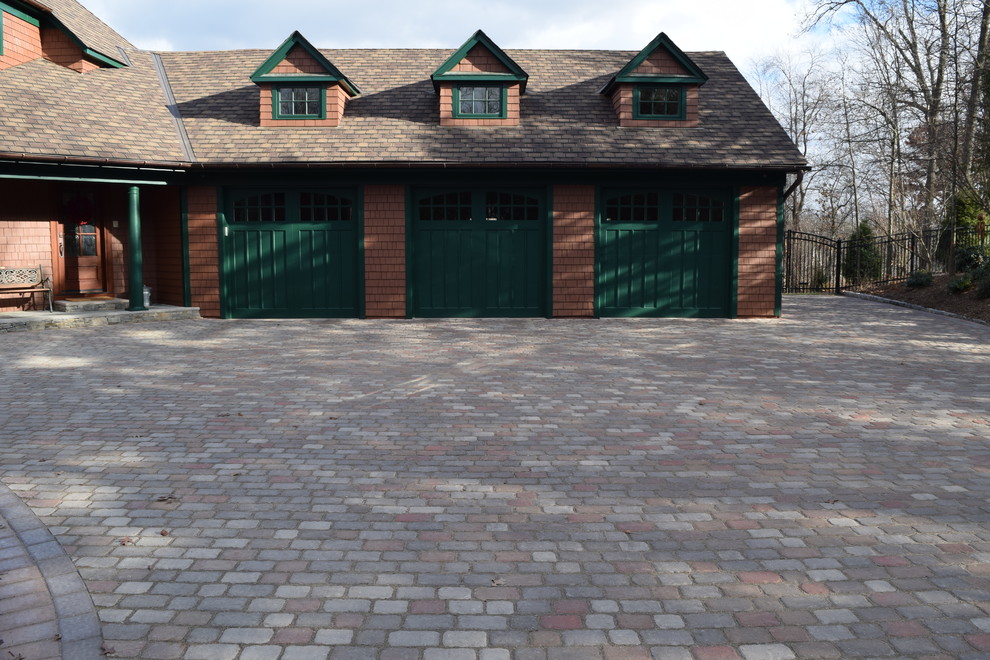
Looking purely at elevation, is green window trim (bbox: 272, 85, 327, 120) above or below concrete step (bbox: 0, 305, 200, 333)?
above

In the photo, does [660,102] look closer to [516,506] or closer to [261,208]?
[261,208]

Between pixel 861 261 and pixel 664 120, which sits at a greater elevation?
pixel 664 120

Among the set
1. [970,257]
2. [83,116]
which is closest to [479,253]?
[83,116]

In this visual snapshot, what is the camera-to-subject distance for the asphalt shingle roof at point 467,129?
51.5 feet

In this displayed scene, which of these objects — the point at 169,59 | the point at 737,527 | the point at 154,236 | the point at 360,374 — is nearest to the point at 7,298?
the point at 154,236

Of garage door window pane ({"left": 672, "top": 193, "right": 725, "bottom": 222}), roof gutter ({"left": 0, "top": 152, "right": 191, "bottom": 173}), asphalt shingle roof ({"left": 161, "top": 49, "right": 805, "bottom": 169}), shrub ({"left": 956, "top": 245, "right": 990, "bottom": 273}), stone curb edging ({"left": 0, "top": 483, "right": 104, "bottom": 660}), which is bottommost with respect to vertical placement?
stone curb edging ({"left": 0, "top": 483, "right": 104, "bottom": 660})

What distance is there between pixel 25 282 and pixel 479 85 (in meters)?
10.4

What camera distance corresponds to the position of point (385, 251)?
53.1ft

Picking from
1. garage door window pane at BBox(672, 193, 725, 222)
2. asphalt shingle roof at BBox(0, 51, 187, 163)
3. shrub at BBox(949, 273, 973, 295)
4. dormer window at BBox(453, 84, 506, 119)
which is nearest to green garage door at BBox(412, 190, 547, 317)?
dormer window at BBox(453, 84, 506, 119)

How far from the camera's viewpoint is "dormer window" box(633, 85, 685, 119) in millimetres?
16969

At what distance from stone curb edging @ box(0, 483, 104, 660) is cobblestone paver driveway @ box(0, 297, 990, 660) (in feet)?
0.26

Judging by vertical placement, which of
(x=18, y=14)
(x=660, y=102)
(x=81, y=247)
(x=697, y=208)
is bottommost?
(x=81, y=247)

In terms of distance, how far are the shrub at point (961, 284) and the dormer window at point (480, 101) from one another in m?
11.7

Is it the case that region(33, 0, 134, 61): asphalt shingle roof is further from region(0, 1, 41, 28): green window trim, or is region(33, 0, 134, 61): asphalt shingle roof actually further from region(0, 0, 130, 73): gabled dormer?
region(0, 1, 41, 28): green window trim
